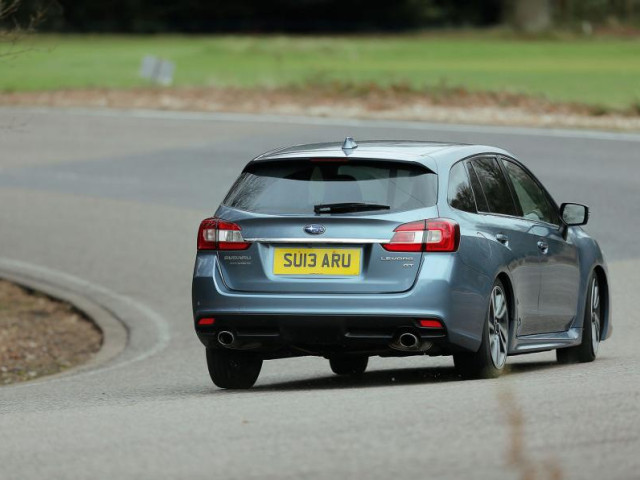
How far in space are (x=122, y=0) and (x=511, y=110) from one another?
52.8 m

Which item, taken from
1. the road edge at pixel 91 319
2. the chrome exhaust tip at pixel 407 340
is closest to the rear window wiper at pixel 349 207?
the chrome exhaust tip at pixel 407 340

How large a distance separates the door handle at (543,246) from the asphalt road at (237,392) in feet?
2.89

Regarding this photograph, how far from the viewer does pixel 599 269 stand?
38.1 feet

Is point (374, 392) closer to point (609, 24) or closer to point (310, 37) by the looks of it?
point (310, 37)

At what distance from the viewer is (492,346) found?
9484 mm

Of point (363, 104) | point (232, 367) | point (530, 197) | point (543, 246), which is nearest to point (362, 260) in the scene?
point (232, 367)

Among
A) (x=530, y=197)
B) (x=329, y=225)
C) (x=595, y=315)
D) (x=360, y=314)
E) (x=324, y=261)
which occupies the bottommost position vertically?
(x=595, y=315)

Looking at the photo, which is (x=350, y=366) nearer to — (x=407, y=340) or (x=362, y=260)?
(x=407, y=340)

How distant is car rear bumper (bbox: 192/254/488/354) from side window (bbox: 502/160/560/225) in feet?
4.69

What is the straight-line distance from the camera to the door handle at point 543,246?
33.8 feet

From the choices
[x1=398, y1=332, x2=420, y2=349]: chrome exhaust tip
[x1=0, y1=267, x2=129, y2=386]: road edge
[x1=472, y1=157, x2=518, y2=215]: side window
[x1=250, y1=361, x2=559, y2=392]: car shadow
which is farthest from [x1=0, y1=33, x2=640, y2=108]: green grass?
[x1=398, y1=332, x2=420, y2=349]: chrome exhaust tip

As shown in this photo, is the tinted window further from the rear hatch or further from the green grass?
the green grass

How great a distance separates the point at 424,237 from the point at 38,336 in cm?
768

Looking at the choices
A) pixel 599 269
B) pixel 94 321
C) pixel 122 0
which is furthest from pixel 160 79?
pixel 122 0
